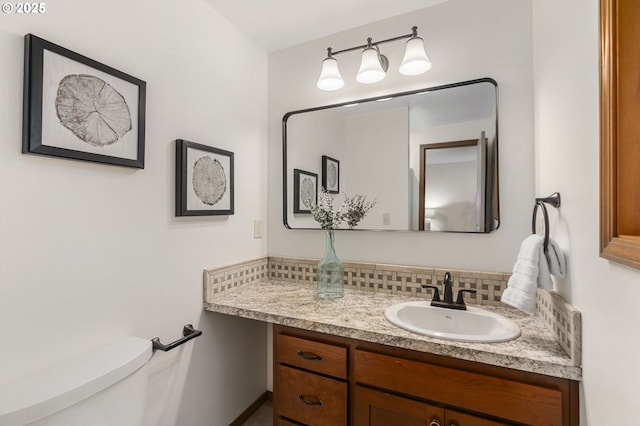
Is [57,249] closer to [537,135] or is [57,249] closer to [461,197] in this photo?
[461,197]

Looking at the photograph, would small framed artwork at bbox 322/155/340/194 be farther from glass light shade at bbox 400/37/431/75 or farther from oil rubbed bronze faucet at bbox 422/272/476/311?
oil rubbed bronze faucet at bbox 422/272/476/311

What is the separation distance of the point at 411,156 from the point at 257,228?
1042 mm

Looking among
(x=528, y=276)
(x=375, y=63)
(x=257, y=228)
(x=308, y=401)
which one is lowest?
(x=308, y=401)

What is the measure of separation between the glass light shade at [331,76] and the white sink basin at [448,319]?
1.25m

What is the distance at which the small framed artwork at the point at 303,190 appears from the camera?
1.88 meters

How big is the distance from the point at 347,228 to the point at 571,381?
1.15m

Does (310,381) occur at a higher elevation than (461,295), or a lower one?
lower

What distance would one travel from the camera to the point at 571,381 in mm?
914

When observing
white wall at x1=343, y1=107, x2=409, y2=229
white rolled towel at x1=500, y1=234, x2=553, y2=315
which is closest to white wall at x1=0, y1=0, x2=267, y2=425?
white wall at x1=343, y1=107, x2=409, y2=229

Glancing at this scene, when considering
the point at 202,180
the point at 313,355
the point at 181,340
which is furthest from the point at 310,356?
the point at 202,180

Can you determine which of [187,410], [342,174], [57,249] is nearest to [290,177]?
[342,174]

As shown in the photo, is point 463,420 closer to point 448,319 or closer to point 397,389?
point 397,389

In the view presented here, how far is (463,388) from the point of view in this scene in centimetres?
102

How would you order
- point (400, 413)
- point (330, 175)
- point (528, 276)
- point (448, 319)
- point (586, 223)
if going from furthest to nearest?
point (330, 175) → point (448, 319) → point (400, 413) → point (528, 276) → point (586, 223)
